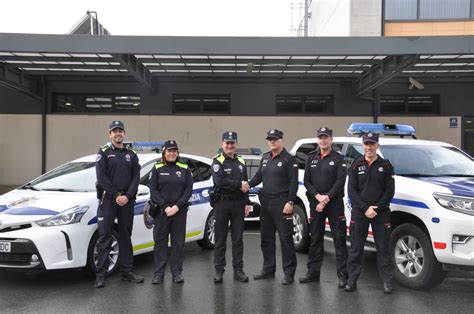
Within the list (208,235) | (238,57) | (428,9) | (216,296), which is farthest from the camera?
(428,9)

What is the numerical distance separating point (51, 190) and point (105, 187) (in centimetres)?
112

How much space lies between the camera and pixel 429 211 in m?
5.32

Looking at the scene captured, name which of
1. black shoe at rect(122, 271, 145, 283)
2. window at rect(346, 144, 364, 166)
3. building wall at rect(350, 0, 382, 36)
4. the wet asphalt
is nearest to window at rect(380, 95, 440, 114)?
building wall at rect(350, 0, 382, 36)

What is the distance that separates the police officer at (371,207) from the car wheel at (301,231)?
1868mm

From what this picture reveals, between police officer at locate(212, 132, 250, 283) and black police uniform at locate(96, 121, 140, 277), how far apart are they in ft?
3.42

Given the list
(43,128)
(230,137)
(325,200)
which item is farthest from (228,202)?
(43,128)

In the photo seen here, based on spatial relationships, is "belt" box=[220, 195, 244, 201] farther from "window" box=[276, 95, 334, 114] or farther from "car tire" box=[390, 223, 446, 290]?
"window" box=[276, 95, 334, 114]

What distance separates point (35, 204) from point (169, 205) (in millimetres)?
1593

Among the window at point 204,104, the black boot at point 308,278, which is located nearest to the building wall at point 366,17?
the window at point 204,104

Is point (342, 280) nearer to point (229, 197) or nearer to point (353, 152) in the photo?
point (229, 197)

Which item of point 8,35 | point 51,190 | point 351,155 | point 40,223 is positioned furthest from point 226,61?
point 40,223

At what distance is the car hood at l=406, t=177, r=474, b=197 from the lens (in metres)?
5.25

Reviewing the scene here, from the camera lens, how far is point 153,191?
5.82 meters

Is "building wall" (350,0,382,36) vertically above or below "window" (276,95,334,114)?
above
